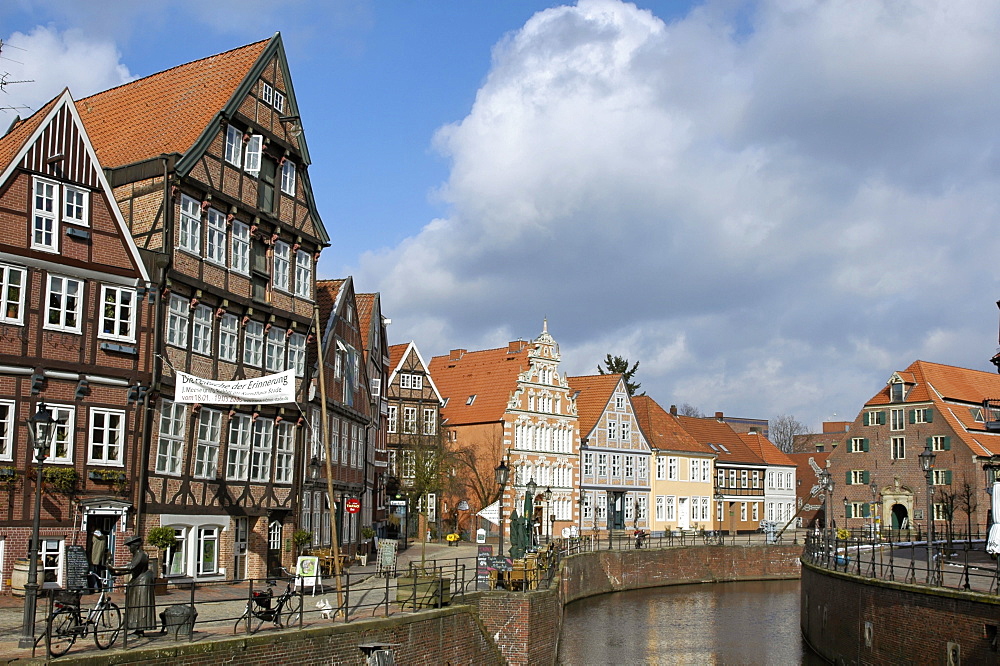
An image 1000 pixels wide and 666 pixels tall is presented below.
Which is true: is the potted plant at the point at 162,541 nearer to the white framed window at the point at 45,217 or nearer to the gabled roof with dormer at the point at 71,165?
the gabled roof with dormer at the point at 71,165

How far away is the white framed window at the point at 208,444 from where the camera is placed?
99.3 feet

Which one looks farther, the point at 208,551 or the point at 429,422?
the point at 429,422

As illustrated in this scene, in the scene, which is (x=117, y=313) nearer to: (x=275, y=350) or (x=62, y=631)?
(x=275, y=350)

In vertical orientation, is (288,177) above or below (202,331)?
above

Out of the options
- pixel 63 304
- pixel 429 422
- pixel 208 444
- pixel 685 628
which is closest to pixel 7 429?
pixel 63 304

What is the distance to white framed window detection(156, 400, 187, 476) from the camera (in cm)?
2875

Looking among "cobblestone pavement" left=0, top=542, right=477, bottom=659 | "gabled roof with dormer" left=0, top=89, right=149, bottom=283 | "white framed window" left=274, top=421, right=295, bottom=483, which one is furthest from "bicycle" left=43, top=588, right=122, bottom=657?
"white framed window" left=274, top=421, right=295, bottom=483

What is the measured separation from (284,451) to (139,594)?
15.6 metres

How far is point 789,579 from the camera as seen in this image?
63.5 metres

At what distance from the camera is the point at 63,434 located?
26016 millimetres

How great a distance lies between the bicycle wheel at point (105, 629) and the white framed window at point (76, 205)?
11413 millimetres

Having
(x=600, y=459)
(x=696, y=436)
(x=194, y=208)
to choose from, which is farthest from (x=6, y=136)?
(x=696, y=436)

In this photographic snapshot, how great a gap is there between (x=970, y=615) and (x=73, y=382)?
68.5 feet

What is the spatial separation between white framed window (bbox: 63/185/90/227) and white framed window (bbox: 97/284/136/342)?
5.62 ft
